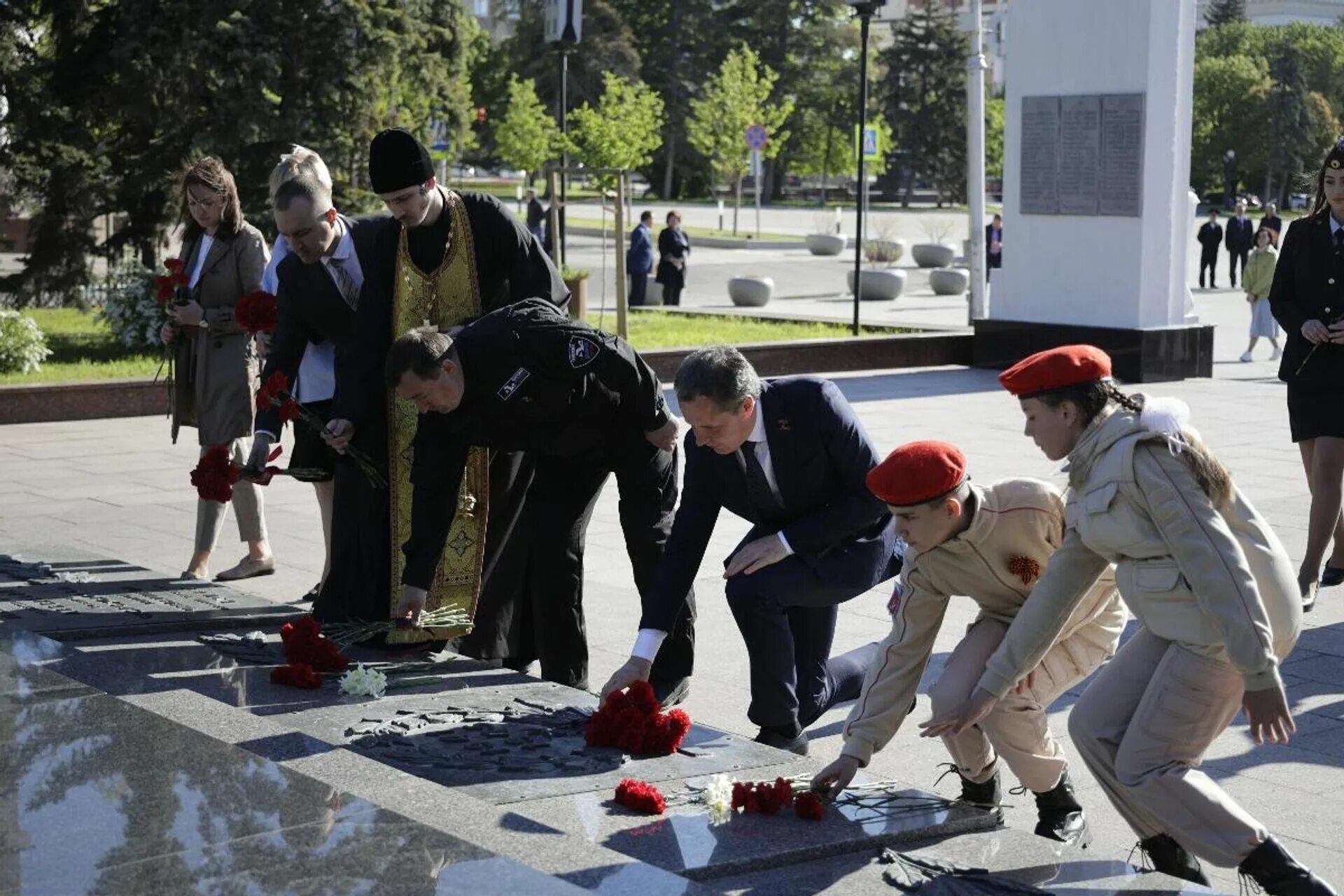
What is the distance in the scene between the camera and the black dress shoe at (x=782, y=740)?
17.1 feet

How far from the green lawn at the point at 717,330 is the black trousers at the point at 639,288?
334 cm

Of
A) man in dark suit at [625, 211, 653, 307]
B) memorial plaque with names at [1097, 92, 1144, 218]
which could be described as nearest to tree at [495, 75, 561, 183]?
man in dark suit at [625, 211, 653, 307]

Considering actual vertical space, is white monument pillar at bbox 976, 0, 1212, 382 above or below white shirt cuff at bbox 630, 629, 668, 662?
above

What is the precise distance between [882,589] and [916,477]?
387 centimetres

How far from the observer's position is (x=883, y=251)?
119 feet

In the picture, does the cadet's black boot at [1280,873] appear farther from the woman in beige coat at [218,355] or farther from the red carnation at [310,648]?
the woman in beige coat at [218,355]

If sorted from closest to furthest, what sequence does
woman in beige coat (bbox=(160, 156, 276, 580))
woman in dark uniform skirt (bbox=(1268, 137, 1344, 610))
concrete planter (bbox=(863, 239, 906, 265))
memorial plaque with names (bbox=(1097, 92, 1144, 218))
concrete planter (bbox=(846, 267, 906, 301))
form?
woman in dark uniform skirt (bbox=(1268, 137, 1344, 610)), woman in beige coat (bbox=(160, 156, 276, 580)), memorial plaque with names (bbox=(1097, 92, 1144, 218)), concrete planter (bbox=(846, 267, 906, 301)), concrete planter (bbox=(863, 239, 906, 265))

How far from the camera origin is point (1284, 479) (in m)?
10.6

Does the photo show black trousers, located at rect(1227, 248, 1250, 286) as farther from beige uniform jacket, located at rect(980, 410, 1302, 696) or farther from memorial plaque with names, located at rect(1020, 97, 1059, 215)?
beige uniform jacket, located at rect(980, 410, 1302, 696)

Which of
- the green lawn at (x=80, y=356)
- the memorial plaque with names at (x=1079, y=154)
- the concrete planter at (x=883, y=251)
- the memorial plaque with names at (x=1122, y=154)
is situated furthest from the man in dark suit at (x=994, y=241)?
the green lawn at (x=80, y=356)

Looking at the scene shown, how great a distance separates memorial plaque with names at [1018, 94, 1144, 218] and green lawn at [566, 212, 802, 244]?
2856 cm

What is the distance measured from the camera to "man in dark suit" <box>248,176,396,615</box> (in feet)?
20.9

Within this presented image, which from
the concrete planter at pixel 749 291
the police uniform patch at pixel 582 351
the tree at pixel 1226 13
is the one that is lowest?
the concrete planter at pixel 749 291

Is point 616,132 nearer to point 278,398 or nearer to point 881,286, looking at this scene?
point 881,286
